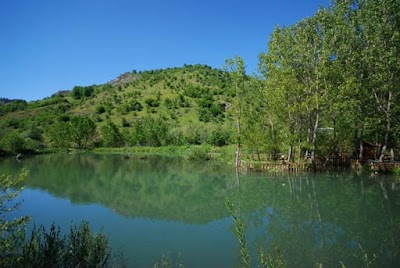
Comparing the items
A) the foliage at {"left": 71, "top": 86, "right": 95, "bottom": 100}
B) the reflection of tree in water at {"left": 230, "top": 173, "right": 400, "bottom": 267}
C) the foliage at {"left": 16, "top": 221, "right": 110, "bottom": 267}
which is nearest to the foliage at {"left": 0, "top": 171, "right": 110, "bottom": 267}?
the foliage at {"left": 16, "top": 221, "right": 110, "bottom": 267}

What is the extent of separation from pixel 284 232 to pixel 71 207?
12.5 metres

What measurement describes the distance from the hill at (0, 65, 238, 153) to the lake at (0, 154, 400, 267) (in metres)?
37.9

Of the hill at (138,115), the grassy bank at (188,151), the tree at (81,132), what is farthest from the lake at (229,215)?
the tree at (81,132)

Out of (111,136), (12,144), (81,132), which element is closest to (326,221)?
(12,144)

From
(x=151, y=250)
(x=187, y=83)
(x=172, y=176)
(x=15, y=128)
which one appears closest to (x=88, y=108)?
(x=15, y=128)

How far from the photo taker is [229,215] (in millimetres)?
17719

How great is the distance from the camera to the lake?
11.6m

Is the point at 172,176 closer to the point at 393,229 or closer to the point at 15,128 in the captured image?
the point at 393,229

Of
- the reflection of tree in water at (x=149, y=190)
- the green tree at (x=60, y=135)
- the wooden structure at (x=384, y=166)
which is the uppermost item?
the green tree at (x=60, y=135)

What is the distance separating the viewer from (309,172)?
3133 centimetres

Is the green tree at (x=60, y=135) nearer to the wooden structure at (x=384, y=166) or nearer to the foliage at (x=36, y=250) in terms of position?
the wooden structure at (x=384, y=166)

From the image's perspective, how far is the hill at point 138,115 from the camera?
75.8 metres

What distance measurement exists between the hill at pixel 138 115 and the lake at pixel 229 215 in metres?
37.9

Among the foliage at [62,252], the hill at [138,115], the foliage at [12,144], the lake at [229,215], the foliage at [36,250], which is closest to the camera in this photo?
the foliage at [36,250]
